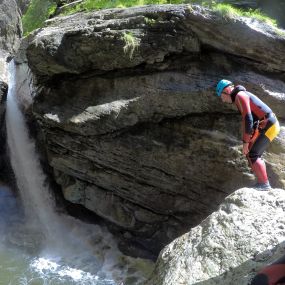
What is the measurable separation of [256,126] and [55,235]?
28.5 ft

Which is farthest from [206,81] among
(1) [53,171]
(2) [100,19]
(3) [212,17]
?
(1) [53,171]

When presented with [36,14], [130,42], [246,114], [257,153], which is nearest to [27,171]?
[130,42]

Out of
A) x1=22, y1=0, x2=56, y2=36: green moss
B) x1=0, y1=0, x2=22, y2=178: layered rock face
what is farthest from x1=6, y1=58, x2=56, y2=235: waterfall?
x1=22, y1=0, x2=56, y2=36: green moss

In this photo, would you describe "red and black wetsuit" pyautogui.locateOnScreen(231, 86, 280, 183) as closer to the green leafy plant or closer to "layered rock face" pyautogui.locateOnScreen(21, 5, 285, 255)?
"layered rock face" pyautogui.locateOnScreen(21, 5, 285, 255)

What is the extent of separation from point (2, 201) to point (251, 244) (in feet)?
40.5

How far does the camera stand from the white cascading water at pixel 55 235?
12695 mm

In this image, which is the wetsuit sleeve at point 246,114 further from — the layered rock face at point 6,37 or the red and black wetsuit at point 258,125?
the layered rock face at point 6,37

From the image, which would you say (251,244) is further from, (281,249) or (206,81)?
(206,81)

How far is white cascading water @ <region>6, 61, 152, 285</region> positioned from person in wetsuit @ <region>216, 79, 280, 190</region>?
5.55 m

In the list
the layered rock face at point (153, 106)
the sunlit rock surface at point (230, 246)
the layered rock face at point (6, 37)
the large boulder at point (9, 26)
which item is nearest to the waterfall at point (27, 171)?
the layered rock face at point (6, 37)

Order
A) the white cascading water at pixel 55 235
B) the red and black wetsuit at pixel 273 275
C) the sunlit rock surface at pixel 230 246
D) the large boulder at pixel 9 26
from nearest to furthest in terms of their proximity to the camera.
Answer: the red and black wetsuit at pixel 273 275
the sunlit rock surface at pixel 230 246
the white cascading water at pixel 55 235
the large boulder at pixel 9 26

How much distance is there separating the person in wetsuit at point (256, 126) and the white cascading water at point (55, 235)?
5554mm

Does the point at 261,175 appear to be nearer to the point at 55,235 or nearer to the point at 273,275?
the point at 273,275

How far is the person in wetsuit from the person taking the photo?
895cm
